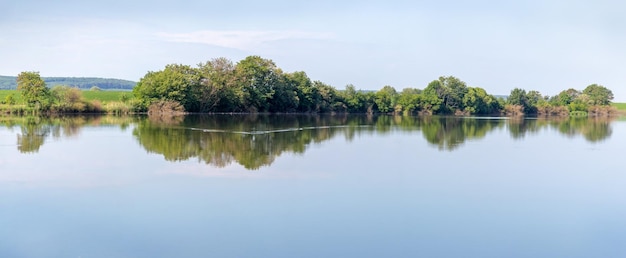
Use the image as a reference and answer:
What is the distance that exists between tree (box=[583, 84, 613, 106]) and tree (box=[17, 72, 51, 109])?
91.5m

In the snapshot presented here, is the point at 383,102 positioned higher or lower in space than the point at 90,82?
lower

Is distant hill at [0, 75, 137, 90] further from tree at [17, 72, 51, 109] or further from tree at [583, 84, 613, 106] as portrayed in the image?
tree at [583, 84, 613, 106]

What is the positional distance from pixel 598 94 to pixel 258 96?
7578cm

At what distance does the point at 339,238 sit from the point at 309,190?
12.0 feet

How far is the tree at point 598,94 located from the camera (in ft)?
330

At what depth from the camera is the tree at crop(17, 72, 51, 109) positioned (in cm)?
4378

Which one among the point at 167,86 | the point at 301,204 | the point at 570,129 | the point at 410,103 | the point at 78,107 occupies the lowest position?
the point at 301,204

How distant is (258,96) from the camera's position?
58844 millimetres

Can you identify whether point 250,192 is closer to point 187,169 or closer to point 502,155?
point 187,169

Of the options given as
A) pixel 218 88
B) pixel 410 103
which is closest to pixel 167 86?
pixel 218 88

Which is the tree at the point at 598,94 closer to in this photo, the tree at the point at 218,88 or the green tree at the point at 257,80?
the green tree at the point at 257,80

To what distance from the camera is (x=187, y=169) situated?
1400cm

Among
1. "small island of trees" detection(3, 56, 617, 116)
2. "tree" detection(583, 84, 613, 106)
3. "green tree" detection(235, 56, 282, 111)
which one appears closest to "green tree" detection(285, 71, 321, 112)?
"small island of trees" detection(3, 56, 617, 116)

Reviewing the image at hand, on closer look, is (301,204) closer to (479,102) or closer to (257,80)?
(257,80)
